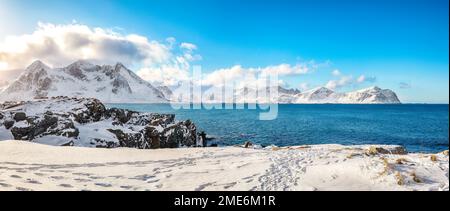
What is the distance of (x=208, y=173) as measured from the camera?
45.7 ft

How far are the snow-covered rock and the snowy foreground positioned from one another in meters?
12.0

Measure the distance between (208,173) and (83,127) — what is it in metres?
24.7

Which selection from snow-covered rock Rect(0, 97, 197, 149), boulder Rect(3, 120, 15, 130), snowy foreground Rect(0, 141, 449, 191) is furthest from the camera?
boulder Rect(3, 120, 15, 130)

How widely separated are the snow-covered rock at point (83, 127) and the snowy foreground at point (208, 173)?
12.0 metres

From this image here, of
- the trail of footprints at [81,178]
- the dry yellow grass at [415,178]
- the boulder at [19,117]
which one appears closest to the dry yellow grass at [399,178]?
the dry yellow grass at [415,178]

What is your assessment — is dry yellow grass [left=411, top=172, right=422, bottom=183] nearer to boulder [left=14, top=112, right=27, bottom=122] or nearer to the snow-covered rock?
the snow-covered rock

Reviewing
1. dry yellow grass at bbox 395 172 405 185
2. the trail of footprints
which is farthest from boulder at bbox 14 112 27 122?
dry yellow grass at bbox 395 172 405 185

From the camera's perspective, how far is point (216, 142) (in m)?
54.4

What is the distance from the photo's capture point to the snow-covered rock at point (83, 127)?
2989 centimetres

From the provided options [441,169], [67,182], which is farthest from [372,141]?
[67,182]

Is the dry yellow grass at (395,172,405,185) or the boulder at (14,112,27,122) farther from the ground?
the boulder at (14,112,27,122)

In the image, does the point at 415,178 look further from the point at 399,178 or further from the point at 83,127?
the point at 83,127

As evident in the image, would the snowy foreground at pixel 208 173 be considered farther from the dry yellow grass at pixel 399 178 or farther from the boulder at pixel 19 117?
the boulder at pixel 19 117

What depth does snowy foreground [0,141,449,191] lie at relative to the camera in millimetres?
11305
